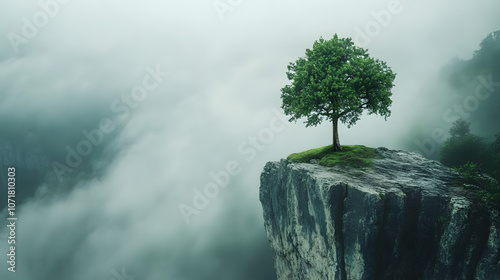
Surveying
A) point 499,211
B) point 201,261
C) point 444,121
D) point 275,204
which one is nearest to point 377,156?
point 499,211

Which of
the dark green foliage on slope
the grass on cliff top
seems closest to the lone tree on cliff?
the grass on cliff top

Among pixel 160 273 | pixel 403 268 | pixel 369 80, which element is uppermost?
pixel 369 80

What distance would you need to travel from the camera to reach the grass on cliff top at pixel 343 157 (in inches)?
998

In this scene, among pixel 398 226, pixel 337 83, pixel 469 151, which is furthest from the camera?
pixel 469 151

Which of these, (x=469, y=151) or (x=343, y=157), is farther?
(x=469, y=151)

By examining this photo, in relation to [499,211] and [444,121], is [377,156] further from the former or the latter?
[444,121]

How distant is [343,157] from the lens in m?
26.5

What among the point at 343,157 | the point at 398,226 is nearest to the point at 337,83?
the point at 343,157

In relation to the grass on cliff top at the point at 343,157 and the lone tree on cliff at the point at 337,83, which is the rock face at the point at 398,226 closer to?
the grass on cliff top at the point at 343,157

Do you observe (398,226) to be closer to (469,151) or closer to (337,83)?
(337,83)

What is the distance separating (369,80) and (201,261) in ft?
512

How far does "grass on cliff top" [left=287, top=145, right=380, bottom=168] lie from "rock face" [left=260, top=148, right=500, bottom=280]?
1.28m

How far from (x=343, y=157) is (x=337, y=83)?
7830 mm

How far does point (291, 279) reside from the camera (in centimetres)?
3331
